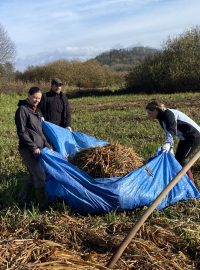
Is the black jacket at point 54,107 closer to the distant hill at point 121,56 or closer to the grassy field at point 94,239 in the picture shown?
the grassy field at point 94,239

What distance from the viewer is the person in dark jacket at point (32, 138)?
5.58m

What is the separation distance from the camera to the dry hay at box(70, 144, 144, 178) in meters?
5.68

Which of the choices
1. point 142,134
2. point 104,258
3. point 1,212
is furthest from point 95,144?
point 142,134

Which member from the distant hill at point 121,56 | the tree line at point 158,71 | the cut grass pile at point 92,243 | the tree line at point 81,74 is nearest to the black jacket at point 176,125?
the cut grass pile at point 92,243

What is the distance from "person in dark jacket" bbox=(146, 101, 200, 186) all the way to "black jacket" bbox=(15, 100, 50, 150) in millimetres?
1441

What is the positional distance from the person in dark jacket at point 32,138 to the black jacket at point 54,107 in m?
1.31

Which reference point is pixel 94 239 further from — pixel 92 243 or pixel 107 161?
pixel 107 161

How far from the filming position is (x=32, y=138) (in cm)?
575

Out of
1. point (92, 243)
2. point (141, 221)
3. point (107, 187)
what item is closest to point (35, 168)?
point (107, 187)

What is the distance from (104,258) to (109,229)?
30.0 inches

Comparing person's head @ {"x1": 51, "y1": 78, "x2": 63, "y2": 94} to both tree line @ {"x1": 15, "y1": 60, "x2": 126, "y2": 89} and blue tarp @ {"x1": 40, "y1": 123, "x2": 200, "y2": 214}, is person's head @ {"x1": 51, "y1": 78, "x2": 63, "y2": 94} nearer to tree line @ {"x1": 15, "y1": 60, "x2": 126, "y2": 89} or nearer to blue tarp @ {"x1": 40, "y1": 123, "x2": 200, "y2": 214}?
blue tarp @ {"x1": 40, "y1": 123, "x2": 200, "y2": 214}

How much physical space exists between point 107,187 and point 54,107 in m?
2.35

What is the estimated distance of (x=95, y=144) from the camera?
6.85 m

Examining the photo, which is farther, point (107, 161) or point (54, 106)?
point (54, 106)
